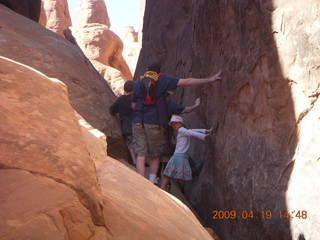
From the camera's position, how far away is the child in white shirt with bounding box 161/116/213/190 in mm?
5367

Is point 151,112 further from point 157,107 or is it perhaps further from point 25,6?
point 25,6

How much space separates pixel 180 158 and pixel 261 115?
168 centimetres

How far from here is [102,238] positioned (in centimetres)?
167

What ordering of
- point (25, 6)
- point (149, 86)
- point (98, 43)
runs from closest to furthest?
point (149, 86) < point (25, 6) < point (98, 43)

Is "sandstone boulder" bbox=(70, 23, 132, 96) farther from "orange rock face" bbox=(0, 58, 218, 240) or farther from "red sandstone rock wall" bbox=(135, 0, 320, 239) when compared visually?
"orange rock face" bbox=(0, 58, 218, 240)

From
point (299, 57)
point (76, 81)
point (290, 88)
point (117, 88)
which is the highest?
point (299, 57)

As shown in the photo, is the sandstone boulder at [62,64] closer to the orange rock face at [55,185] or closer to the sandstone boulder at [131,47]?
the orange rock face at [55,185]

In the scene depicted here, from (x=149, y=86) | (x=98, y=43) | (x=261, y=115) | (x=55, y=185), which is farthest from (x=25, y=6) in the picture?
(x=98, y=43)

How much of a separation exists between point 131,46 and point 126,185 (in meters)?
28.8

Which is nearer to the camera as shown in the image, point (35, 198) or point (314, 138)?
point (35, 198)

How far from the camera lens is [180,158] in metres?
5.43

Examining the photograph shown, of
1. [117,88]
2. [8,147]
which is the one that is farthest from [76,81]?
[117,88]

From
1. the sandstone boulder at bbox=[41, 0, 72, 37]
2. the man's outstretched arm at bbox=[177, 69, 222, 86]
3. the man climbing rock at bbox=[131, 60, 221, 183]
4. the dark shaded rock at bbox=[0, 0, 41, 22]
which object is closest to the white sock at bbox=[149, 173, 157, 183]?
the man climbing rock at bbox=[131, 60, 221, 183]

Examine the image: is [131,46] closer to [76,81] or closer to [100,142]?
[76,81]
